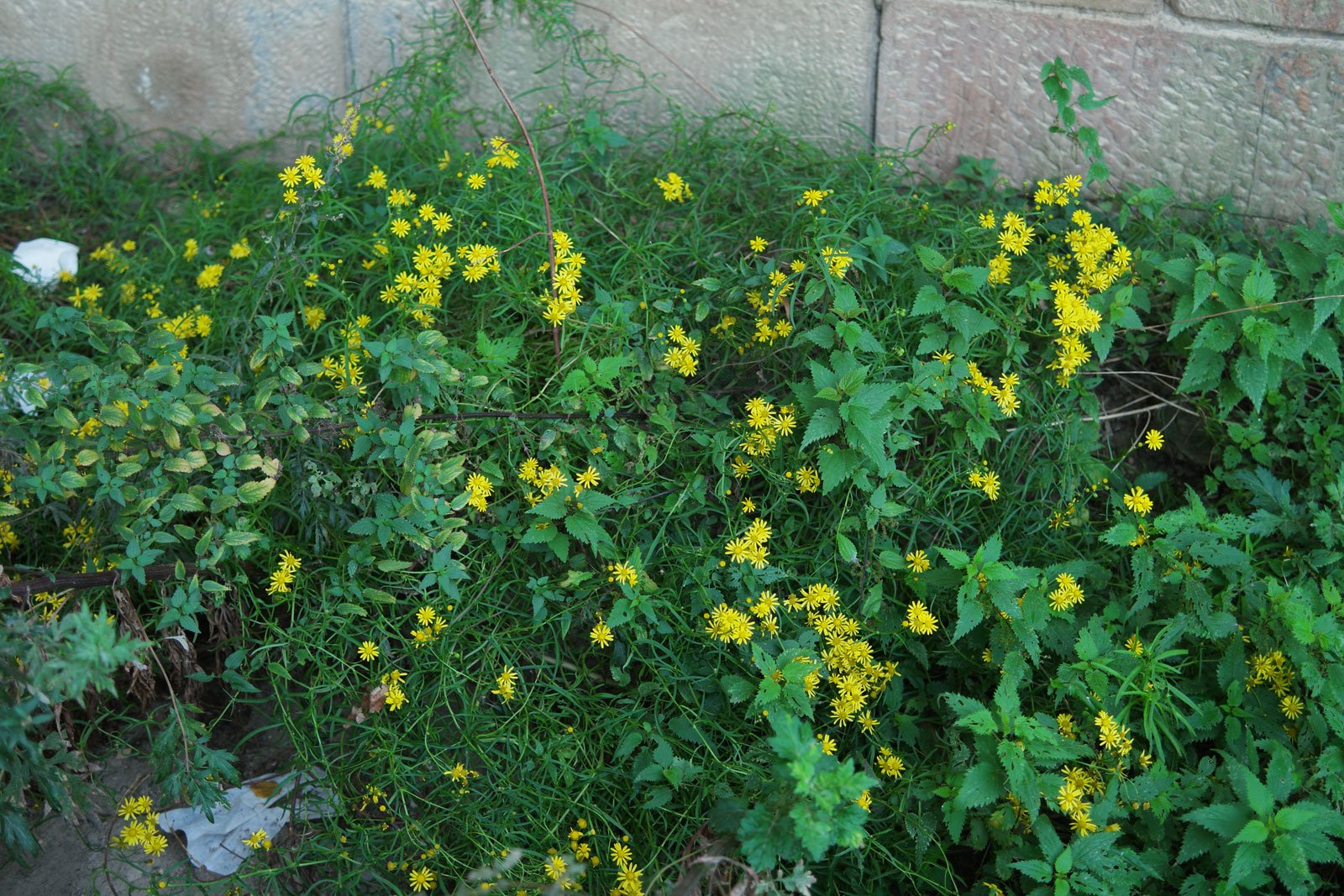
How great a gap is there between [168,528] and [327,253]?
0.82m

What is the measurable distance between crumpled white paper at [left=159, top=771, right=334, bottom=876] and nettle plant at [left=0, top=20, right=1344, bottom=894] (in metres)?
0.07

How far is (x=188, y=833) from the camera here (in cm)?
222

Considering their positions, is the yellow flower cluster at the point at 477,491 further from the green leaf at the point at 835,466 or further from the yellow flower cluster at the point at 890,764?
the yellow flower cluster at the point at 890,764

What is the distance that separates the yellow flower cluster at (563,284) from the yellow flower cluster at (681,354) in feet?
0.81

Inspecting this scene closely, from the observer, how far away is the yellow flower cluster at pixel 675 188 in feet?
9.49

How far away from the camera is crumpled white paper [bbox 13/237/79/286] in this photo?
3145 millimetres

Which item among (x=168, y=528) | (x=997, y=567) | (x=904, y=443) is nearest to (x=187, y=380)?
(x=168, y=528)

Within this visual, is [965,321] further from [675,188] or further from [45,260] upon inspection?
[45,260]

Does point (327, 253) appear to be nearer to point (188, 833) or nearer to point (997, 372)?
point (188, 833)

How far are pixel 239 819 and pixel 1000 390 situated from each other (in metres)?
1.92

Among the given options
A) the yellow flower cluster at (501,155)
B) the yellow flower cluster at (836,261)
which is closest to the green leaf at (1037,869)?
the yellow flower cluster at (836,261)

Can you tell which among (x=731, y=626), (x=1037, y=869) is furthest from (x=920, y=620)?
(x=1037, y=869)

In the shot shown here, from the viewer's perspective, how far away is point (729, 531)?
8.04ft

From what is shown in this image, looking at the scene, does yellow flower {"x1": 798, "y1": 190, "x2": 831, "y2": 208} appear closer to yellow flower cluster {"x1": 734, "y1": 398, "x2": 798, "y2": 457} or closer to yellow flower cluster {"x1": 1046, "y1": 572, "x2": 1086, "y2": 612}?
yellow flower cluster {"x1": 734, "y1": 398, "x2": 798, "y2": 457}
